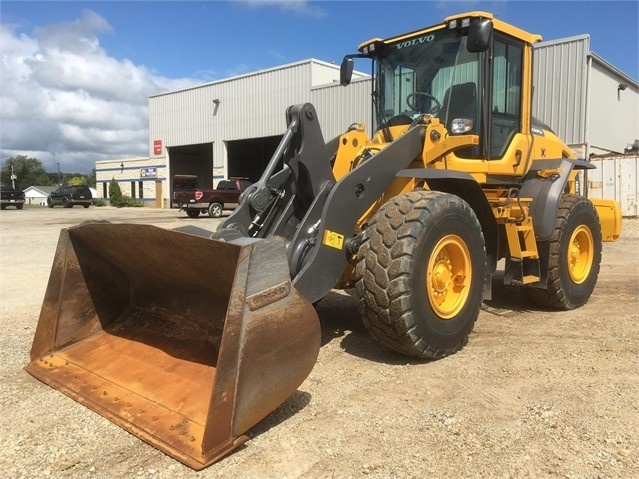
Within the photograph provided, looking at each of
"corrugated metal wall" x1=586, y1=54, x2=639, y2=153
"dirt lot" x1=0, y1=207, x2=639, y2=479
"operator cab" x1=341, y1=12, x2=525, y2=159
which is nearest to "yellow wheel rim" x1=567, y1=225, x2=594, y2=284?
"dirt lot" x1=0, y1=207, x2=639, y2=479

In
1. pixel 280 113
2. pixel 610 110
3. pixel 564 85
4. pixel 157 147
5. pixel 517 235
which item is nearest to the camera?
pixel 517 235

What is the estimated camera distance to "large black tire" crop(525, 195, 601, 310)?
18.2 ft

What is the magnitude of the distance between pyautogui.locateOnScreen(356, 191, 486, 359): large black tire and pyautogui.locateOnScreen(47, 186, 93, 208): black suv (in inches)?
1661

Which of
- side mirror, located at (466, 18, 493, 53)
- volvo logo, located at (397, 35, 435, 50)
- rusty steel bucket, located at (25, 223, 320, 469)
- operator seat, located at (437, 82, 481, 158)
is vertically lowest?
rusty steel bucket, located at (25, 223, 320, 469)

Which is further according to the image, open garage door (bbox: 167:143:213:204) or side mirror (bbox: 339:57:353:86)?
open garage door (bbox: 167:143:213:204)

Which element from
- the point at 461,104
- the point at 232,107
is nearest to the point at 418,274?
the point at 461,104

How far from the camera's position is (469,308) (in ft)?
13.8

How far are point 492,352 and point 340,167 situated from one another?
206 centimetres

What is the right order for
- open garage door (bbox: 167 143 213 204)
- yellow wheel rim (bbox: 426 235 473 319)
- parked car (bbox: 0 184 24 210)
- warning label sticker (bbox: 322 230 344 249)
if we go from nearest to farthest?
warning label sticker (bbox: 322 230 344 249)
yellow wheel rim (bbox: 426 235 473 319)
parked car (bbox: 0 184 24 210)
open garage door (bbox: 167 143 213 204)

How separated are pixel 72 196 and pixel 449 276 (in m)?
42.5

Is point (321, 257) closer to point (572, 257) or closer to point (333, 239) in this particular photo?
point (333, 239)

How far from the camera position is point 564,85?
60.2 feet

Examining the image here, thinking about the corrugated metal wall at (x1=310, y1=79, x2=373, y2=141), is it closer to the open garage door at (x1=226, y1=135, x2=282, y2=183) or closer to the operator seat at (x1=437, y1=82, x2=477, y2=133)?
the open garage door at (x1=226, y1=135, x2=282, y2=183)

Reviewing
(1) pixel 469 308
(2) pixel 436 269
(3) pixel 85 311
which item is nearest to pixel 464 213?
(2) pixel 436 269
